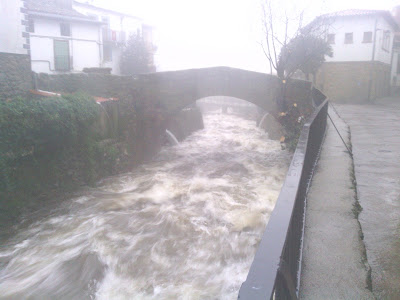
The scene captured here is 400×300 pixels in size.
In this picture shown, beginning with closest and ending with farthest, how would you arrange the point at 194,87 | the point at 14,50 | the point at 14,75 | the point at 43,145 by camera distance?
the point at 43,145
the point at 14,75
the point at 14,50
the point at 194,87

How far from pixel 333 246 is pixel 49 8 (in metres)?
23.0

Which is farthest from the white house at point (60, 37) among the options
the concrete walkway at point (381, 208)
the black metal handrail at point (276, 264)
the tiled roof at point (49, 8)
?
the black metal handrail at point (276, 264)

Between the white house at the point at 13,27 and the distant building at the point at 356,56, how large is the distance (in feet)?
62.4

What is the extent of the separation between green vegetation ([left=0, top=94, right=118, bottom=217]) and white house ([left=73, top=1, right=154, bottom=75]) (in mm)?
17747

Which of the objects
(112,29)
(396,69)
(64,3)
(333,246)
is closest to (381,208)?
(333,246)

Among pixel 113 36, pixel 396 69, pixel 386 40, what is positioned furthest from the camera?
pixel 396 69

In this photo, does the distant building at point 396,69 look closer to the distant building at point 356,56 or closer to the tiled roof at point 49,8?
the distant building at point 356,56

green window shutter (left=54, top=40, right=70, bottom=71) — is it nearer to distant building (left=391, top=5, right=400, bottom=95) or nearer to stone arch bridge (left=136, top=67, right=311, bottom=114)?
stone arch bridge (left=136, top=67, right=311, bottom=114)

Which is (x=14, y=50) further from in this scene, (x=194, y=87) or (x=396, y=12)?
(x=396, y=12)

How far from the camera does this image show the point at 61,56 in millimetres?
22078

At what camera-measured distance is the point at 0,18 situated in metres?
9.24

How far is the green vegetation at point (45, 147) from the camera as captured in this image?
6883mm

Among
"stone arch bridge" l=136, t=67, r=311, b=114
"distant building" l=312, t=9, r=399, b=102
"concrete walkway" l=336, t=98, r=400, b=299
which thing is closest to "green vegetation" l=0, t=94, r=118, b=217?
"stone arch bridge" l=136, t=67, r=311, b=114

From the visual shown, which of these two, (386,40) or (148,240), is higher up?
(386,40)
